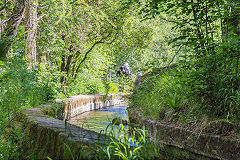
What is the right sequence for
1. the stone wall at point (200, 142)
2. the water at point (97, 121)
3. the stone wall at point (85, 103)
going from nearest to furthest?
the stone wall at point (200, 142), the water at point (97, 121), the stone wall at point (85, 103)

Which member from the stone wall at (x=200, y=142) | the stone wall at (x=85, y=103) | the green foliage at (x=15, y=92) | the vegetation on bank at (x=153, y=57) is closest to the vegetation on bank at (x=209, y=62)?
the vegetation on bank at (x=153, y=57)

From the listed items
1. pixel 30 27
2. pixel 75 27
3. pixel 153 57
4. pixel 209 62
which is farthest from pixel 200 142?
pixel 75 27

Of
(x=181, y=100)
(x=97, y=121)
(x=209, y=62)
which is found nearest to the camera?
(x=209, y=62)

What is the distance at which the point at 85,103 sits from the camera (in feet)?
41.9

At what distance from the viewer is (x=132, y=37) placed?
14766 millimetres

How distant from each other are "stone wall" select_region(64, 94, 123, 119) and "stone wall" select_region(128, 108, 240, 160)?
3890 mm

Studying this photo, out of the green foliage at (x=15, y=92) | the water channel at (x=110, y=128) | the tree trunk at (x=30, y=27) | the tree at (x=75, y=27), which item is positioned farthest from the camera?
the tree at (x=75, y=27)

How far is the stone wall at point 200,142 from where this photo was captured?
13.1 feet

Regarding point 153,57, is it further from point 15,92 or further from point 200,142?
point 15,92

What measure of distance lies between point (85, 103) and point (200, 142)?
28.8ft

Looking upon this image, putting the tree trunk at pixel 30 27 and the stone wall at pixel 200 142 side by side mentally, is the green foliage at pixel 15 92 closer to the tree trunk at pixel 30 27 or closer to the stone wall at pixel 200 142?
the tree trunk at pixel 30 27

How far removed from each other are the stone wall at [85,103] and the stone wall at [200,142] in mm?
3890

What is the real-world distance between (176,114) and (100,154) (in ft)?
11.9

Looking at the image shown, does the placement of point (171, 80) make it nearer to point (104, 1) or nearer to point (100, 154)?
point (100, 154)
